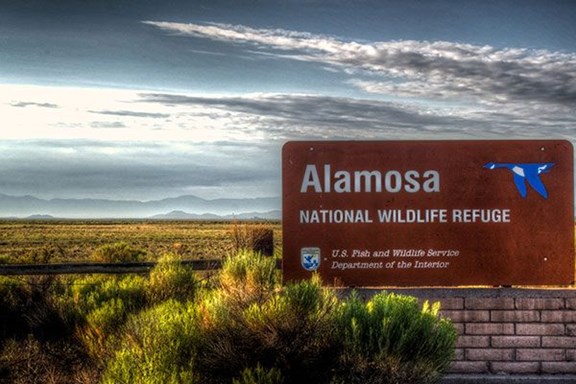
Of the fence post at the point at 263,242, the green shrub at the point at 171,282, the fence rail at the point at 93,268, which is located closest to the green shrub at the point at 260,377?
the fence post at the point at 263,242

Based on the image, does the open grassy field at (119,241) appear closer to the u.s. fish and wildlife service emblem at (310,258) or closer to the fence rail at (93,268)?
the fence rail at (93,268)

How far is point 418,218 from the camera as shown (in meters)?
11.1

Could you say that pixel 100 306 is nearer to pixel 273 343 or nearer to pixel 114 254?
pixel 273 343

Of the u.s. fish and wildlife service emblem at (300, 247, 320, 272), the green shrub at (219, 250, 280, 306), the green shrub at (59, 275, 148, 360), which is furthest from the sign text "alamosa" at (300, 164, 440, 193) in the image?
the green shrub at (59, 275, 148, 360)

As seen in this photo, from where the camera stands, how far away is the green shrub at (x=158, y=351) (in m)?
7.33

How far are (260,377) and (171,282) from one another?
5.42 meters

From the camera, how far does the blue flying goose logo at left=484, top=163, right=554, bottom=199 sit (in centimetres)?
1119

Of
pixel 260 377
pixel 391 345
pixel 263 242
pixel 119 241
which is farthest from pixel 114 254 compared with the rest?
pixel 119 241

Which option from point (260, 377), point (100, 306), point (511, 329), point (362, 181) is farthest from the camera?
point (100, 306)

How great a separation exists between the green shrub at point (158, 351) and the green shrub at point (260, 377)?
453mm

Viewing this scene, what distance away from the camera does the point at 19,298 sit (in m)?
13.8

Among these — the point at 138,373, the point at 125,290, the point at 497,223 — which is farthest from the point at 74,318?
the point at 497,223

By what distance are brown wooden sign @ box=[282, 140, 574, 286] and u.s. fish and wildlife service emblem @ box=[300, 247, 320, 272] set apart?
0.04 feet

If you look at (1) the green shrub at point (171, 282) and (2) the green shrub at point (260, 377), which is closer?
(2) the green shrub at point (260, 377)
